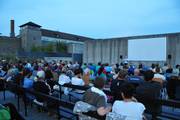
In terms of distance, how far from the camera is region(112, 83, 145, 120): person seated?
3836mm

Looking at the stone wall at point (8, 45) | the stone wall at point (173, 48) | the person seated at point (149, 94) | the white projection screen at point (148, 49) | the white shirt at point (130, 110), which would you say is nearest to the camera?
the white shirt at point (130, 110)

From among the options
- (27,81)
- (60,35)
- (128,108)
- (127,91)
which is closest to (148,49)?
(27,81)

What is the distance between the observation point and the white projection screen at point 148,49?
3500 centimetres

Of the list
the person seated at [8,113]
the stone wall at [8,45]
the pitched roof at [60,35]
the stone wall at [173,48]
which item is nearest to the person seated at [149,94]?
the person seated at [8,113]

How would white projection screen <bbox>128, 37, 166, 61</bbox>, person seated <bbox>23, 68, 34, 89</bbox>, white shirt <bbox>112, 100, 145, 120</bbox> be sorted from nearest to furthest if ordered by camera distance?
white shirt <bbox>112, 100, 145, 120</bbox> → person seated <bbox>23, 68, 34, 89</bbox> → white projection screen <bbox>128, 37, 166, 61</bbox>

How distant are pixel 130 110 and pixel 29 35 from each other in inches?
2893

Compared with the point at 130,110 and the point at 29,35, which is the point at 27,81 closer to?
the point at 130,110

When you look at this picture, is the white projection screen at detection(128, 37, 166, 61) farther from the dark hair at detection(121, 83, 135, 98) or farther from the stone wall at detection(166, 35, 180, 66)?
the dark hair at detection(121, 83, 135, 98)

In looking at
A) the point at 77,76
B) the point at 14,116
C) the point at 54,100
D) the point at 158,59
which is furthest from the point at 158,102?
the point at 158,59

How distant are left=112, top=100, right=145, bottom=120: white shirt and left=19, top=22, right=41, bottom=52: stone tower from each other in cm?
7169

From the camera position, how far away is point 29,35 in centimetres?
7506

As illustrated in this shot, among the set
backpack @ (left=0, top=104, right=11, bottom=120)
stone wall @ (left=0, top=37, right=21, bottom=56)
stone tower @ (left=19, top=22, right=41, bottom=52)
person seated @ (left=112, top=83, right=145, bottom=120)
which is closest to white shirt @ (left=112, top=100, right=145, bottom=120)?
person seated @ (left=112, top=83, right=145, bottom=120)

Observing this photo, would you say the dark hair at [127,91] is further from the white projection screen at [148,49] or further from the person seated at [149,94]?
the white projection screen at [148,49]

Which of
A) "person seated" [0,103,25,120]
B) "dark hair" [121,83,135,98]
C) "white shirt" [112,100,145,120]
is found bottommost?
"person seated" [0,103,25,120]
